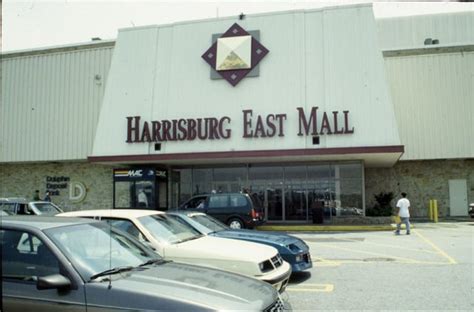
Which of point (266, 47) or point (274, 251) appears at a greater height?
point (266, 47)

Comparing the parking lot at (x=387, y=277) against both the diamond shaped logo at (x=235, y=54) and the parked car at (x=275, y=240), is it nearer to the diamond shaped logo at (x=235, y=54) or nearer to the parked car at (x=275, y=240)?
the parked car at (x=275, y=240)

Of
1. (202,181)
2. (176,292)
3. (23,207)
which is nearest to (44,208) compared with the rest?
(23,207)

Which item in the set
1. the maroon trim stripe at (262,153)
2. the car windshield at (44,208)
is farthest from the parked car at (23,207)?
the maroon trim stripe at (262,153)

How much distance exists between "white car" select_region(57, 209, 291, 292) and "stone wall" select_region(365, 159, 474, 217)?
20.8 metres

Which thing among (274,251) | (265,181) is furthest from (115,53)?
(274,251)

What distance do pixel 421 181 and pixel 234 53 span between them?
13.1 meters

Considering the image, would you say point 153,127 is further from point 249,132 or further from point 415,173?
point 415,173

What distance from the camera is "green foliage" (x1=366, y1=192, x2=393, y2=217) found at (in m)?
23.0

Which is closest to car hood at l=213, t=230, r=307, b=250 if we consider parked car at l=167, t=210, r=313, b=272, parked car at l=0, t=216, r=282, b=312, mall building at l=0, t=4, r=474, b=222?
parked car at l=167, t=210, r=313, b=272

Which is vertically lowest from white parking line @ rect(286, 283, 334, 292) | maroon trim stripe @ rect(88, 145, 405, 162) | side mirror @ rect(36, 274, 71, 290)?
white parking line @ rect(286, 283, 334, 292)

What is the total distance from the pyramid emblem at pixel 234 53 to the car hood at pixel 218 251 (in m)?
16.6

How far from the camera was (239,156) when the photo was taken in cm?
2208

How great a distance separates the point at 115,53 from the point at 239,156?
9235 millimetres

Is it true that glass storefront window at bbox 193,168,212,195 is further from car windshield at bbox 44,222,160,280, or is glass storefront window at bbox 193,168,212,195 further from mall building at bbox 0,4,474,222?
car windshield at bbox 44,222,160,280
